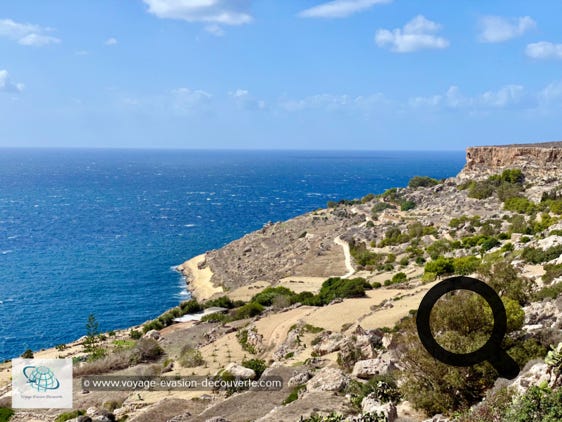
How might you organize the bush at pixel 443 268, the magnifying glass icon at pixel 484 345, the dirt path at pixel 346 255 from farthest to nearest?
the dirt path at pixel 346 255 → the bush at pixel 443 268 → the magnifying glass icon at pixel 484 345

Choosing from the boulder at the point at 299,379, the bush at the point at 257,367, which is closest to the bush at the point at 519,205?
the bush at the point at 257,367

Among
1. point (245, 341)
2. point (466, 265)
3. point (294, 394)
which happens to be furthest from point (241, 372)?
point (466, 265)

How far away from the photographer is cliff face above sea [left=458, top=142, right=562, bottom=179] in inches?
2579

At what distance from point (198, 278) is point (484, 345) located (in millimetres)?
51151

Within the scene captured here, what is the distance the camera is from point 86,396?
842 inches

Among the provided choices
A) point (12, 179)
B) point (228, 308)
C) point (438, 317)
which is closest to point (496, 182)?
point (228, 308)

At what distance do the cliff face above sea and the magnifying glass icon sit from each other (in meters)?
54.8

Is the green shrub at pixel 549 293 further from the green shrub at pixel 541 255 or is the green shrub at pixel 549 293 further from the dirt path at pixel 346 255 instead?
the dirt path at pixel 346 255

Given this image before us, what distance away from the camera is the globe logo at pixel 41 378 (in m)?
22.6

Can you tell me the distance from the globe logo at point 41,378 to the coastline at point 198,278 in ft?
93.3

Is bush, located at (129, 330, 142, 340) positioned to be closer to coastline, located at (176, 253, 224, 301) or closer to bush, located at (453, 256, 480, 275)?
coastline, located at (176, 253, 224, 301)

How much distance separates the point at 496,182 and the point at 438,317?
56.5 m

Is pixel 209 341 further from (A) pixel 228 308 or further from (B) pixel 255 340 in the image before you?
(A) pixel 228 308

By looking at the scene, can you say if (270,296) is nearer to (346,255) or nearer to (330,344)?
(330,344)
